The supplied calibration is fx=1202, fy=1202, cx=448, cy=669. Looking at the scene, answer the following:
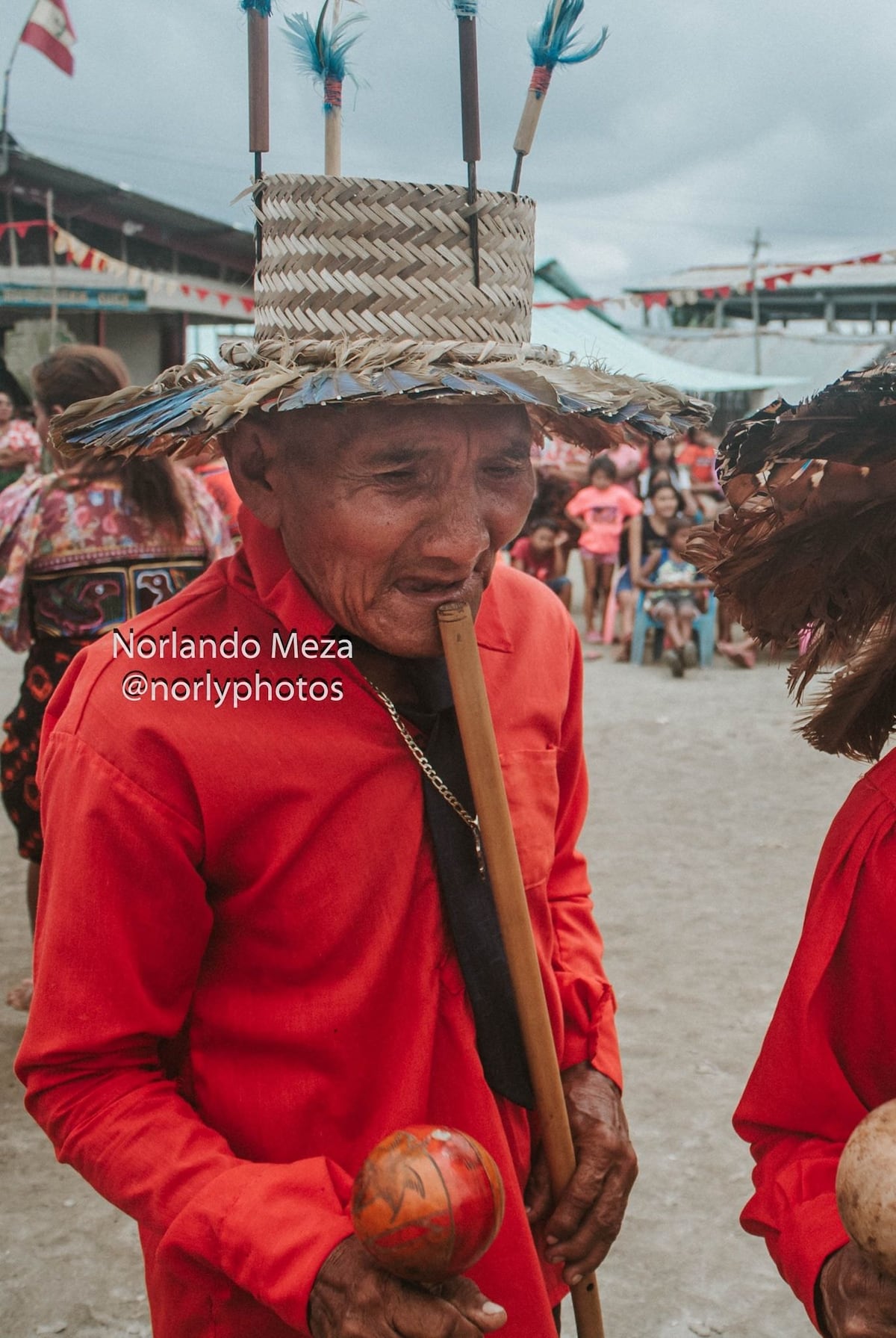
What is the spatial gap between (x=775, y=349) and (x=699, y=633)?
2420cm

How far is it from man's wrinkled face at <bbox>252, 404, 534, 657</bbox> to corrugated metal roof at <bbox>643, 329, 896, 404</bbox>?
30.5 meters

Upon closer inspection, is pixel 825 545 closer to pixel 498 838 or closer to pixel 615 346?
pixel 498 838

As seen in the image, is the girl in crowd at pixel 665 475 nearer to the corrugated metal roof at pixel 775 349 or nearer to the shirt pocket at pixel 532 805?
the shirt pocket at pixel 532 805

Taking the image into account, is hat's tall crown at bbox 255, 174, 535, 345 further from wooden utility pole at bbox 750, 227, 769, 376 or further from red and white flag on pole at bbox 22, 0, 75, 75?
wooden utility pole at bbox 750, 227, 769, 376

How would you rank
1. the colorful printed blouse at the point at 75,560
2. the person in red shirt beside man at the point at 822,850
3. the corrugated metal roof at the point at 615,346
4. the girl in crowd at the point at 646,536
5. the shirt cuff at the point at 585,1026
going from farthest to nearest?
the corrugated metal roof at the point at 615,346, the girl in crowd at the point at 646,536, the colorful printed blouse at the point at 75,560, the shirt cuff at the point at 585,1026, the person in red shirt beside man at the point at 822,850

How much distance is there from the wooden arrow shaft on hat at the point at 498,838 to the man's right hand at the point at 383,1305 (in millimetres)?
292

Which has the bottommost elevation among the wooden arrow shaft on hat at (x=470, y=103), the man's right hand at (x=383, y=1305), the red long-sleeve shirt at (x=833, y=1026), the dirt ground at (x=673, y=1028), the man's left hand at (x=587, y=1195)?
the dirt ground at (x=673, y=1028)

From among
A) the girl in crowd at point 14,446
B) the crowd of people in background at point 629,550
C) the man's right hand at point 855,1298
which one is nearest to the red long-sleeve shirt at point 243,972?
the man's right hand at point 855,1298

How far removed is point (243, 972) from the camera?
1.48 meters

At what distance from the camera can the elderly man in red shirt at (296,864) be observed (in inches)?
53.2

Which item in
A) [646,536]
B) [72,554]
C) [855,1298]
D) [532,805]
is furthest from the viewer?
[646,536]

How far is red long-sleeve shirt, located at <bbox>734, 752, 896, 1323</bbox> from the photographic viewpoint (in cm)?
132

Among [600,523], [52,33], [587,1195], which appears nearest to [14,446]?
[52,33]

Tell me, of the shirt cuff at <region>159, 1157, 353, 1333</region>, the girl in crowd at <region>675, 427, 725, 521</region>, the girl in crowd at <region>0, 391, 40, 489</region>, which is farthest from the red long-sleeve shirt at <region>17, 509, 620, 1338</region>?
the girl in crowd at <region>675, 427, 725, 521</region>
